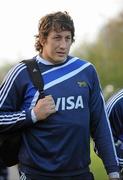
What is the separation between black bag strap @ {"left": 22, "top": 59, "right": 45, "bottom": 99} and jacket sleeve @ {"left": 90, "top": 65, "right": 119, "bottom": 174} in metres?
0.49

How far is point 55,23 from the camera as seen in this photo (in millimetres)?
5945

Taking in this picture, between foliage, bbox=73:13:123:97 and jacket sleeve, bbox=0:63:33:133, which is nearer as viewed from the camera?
jacket sleeve, bbox=0:63:33:133

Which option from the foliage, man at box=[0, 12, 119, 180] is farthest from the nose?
the foliage

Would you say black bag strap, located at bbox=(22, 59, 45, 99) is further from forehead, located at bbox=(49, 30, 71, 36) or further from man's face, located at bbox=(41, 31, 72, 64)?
forehead, located at bbox=(49, 30, 71, 36)

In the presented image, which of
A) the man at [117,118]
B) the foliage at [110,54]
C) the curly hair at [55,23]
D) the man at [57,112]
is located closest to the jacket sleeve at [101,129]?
the man at [57,112]

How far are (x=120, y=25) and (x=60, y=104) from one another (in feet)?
132

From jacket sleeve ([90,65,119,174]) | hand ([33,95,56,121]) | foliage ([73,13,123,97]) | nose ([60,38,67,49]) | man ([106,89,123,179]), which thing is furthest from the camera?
foliage ([73,13,123,97])

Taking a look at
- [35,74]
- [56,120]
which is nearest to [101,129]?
[56,120]

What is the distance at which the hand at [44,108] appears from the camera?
570 centimetres

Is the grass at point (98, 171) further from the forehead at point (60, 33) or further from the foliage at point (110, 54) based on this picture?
the foliage at point (110, 54)

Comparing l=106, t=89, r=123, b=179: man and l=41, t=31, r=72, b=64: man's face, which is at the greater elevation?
l=41, t=31, r=72, b=64: man's face

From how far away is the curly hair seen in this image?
5.93 m

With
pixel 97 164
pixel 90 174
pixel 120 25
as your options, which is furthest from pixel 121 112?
pixel 120 25

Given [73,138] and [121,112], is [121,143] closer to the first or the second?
[121,112]
